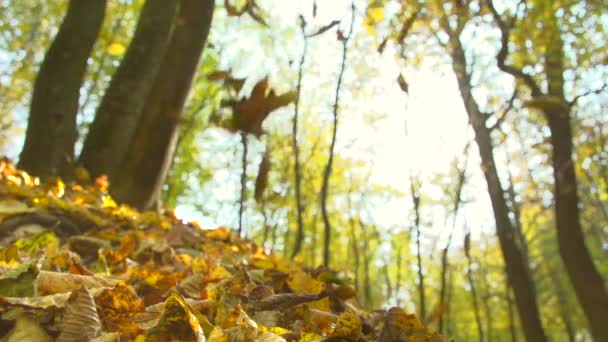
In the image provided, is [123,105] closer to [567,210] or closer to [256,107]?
[256,107]

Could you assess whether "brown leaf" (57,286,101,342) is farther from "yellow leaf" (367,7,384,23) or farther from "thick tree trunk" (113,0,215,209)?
"thick tree trunk" (113,0,215,209)

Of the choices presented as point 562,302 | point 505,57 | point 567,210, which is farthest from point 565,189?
point 562,302

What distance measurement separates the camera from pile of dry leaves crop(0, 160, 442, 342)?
104 cm

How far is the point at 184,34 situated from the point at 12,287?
3922 mm

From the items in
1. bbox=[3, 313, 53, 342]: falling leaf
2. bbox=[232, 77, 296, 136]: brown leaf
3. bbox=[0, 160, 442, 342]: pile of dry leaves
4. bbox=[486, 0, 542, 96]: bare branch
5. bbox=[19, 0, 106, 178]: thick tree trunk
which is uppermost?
bbox=[486, 0, 542, 96]: bare branch

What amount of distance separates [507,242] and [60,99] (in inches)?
202

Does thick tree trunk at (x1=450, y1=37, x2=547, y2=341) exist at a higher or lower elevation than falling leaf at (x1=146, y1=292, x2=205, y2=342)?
higher

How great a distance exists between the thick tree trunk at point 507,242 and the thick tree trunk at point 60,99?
3.70 m

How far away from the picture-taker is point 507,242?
6.37 metres

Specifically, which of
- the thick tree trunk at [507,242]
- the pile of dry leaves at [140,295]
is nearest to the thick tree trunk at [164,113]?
the pile of dry leaves at [140,295]

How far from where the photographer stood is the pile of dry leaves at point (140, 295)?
1038 millimetres

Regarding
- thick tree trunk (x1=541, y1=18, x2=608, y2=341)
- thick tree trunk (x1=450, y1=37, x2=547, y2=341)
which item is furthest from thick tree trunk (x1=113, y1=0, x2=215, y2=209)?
thick tree trunk (x1=541, y1=18, x2=608, y2=341)

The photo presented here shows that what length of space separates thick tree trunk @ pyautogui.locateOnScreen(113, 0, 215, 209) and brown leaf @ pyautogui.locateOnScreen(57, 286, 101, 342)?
3.25 meters

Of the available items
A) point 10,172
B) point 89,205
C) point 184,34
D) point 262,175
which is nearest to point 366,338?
point 262,175
